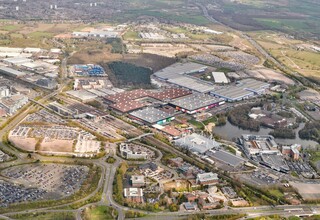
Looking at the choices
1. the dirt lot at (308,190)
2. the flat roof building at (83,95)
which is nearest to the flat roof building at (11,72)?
the flat roof building at (83,95)

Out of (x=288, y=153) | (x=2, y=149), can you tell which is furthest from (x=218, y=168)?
(x=2, y=149)

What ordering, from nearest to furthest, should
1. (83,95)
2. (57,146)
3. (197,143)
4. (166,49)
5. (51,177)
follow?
(51,177)
(57,146)
(197,143)
(83,95)
(166,49)

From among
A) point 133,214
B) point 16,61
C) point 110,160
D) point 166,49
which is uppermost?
point 133,214

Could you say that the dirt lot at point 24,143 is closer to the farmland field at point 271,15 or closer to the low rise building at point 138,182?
the low rise building at point 138,182

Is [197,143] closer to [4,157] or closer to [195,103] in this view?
[195,103]

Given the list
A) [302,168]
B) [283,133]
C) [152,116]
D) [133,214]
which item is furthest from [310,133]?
[133,214]

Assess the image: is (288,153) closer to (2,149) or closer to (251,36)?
(2,149)

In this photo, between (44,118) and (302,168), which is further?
(44,118)
